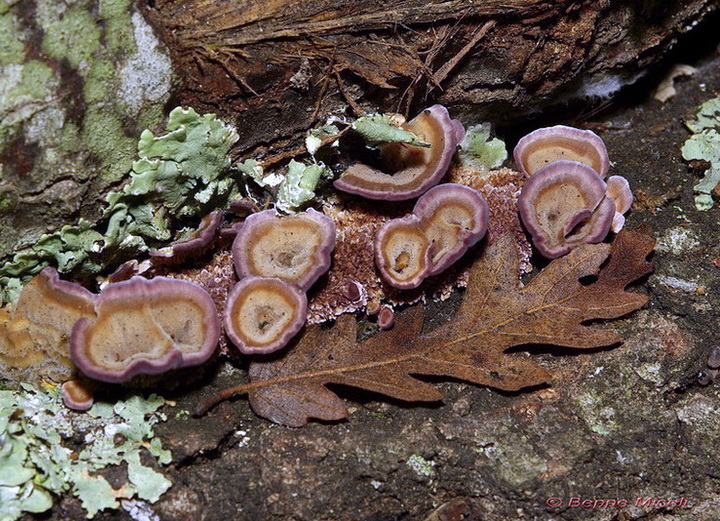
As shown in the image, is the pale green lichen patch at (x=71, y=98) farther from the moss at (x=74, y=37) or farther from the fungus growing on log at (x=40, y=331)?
the fungus growing on log at (x=40, y=331)

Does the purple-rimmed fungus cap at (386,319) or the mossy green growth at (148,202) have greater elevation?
the mossy green growth at (148,202)

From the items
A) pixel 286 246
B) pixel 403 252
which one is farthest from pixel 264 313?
pixel 403 252

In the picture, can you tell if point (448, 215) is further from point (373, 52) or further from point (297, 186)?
point (373, 52)

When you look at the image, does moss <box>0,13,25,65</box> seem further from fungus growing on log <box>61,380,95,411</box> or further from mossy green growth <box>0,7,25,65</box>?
fungus growing on log <box>61,380,95,411</box>

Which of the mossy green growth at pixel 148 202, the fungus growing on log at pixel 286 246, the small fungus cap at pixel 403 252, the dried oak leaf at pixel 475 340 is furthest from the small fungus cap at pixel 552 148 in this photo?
the mossy green growth at pixel 148 202

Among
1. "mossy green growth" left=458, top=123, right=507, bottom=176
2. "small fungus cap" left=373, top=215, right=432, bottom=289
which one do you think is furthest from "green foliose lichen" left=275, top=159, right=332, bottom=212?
"mossy green growth" left=458, top=123, right=507, bottom=176

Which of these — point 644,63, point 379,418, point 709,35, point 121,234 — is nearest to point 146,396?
point 121,234
